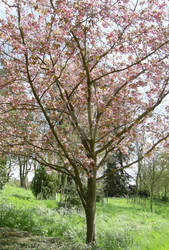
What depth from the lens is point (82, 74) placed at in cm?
564

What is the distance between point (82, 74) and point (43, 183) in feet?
32.5

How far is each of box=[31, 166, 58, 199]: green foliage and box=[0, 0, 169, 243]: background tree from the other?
7.70 metres

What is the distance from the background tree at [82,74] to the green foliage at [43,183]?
7.70 metres

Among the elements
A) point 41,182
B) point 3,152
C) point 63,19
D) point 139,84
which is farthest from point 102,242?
point 41,182

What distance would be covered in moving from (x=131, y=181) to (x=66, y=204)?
15.4m

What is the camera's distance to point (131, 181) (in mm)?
26078

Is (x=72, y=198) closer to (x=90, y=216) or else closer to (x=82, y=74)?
(x=90, y=216)

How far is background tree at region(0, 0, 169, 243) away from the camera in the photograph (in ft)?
15.3

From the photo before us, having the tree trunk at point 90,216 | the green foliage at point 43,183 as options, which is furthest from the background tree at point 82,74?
the green foliage at point 43,183

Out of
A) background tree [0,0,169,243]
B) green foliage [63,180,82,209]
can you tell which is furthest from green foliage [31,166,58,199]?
background tree [0,0,169,243]

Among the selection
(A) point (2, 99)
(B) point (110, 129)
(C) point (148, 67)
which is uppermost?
(C) point (148, 67)

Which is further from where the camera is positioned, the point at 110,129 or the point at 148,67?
the point at 110,129

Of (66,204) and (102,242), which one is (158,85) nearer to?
(102,242)

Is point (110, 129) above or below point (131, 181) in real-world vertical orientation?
above
